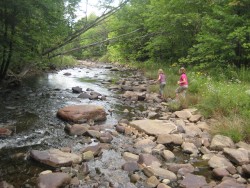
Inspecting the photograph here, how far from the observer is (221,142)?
7.15 meters

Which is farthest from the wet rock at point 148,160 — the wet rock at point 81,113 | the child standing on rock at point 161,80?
the child standing on rock at point 161,80

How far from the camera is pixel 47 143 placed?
23.3ft

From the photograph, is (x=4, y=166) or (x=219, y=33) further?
(x=219, y=33)

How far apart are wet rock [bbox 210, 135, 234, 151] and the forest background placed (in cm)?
24

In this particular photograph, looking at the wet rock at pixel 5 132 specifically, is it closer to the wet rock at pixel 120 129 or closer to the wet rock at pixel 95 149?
the wet rock at pixel 95 149

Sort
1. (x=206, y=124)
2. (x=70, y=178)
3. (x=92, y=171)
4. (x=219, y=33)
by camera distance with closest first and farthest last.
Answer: (x=70, y=178) → (x=92, y=171) → (x=206, y=124) → (x=219, y=33)

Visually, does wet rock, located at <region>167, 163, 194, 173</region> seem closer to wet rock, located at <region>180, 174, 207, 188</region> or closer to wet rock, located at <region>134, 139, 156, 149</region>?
wet rock, located at <region>180, 174, 207, 188</region>

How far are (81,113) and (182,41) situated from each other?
47.6 ft

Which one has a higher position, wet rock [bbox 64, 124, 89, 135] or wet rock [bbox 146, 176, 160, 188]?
wet rock [bbox 64, 124, 89, 135]

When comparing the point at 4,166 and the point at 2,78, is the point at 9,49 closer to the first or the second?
the point at 2,78

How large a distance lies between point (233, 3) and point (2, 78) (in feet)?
41.2

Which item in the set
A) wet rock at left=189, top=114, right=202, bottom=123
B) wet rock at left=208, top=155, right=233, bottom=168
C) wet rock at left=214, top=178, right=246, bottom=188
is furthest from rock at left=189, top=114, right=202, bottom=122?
wet rock at left=214, top=178, right=246, bottom=188

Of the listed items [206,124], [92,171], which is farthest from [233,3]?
[92,171]

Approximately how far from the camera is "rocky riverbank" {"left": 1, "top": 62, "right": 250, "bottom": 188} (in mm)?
5312
